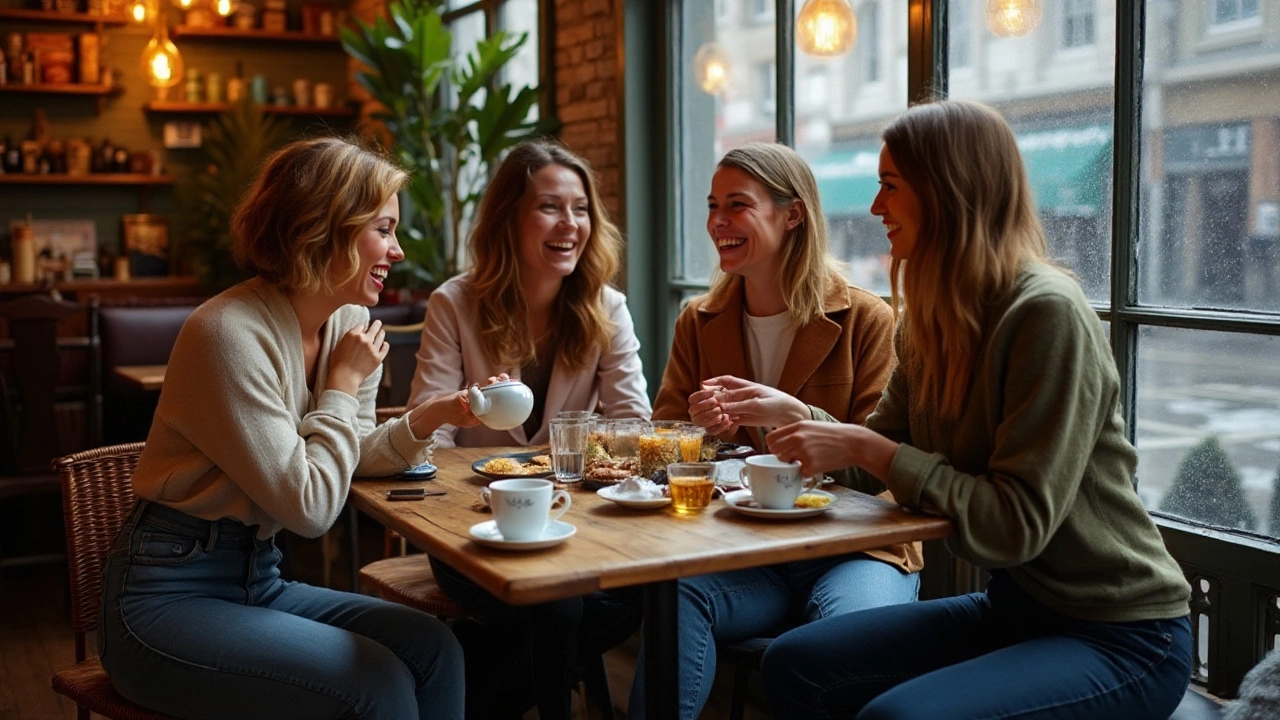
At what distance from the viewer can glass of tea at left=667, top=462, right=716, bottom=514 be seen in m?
1.83

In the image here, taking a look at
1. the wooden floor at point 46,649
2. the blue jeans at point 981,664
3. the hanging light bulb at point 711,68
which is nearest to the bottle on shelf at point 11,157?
the wooden floor at point 46,649

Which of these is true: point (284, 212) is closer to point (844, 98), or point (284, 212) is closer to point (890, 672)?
point (890, 672)

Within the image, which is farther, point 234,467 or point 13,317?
point 13,317

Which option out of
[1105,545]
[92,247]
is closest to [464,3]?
[92,247]

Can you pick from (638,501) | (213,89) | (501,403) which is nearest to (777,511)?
(638,501)

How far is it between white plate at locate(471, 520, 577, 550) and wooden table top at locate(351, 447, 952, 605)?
11 millimetres

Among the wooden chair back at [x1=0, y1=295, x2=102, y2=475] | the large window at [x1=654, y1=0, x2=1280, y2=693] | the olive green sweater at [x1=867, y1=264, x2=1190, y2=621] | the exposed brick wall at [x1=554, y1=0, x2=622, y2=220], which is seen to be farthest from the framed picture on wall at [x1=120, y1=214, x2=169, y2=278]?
the olive green sweater at [x1=867, y1=264, x2=1190, y2=621]

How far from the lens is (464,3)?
254 inches

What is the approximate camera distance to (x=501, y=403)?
214 centimetres

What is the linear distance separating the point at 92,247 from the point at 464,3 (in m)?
3.05

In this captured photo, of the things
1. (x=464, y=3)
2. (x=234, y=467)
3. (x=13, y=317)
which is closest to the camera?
(x=234, y=467)

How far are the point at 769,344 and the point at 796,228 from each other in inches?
10.8

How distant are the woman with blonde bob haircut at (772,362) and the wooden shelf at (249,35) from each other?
19.2 feet

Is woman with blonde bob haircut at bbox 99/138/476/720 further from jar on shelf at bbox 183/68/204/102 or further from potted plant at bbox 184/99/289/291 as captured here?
jar on shelf at bbox 183/68/204/102
